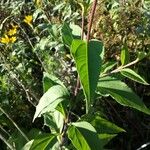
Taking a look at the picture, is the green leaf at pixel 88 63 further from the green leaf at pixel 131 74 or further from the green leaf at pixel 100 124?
the green leaf at pixel 100 124

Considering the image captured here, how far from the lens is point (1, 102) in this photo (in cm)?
259

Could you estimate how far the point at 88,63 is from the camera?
4.13 ft

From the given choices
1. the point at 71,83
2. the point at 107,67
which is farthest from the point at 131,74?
the point at 71,83

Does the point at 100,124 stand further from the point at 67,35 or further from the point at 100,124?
the point at 67,35

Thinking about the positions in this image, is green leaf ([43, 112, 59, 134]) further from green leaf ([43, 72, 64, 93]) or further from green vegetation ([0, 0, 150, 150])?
green leaf ([43, 72, 64, 93])

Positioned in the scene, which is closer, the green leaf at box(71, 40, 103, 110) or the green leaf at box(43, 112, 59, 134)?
the green leaf at box(71, 40, 103, 110)

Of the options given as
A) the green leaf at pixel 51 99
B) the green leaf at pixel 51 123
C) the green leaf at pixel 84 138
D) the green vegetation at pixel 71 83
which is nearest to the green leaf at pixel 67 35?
the green vegetation at pixel 71 83

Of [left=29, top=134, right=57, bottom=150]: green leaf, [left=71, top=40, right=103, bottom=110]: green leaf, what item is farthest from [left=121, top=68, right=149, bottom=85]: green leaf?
[left=29, top=134, right=57, bottom=150]: green leaf

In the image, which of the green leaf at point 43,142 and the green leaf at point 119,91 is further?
the green leaf at point 43,142

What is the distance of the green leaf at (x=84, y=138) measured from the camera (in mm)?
1563

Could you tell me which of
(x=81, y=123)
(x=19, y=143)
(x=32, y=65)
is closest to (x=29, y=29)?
(x=32, y=65)

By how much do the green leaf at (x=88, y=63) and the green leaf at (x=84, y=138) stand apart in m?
0.38

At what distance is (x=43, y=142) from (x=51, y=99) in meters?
0.29

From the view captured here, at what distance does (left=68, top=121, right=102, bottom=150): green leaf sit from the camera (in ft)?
5.13
